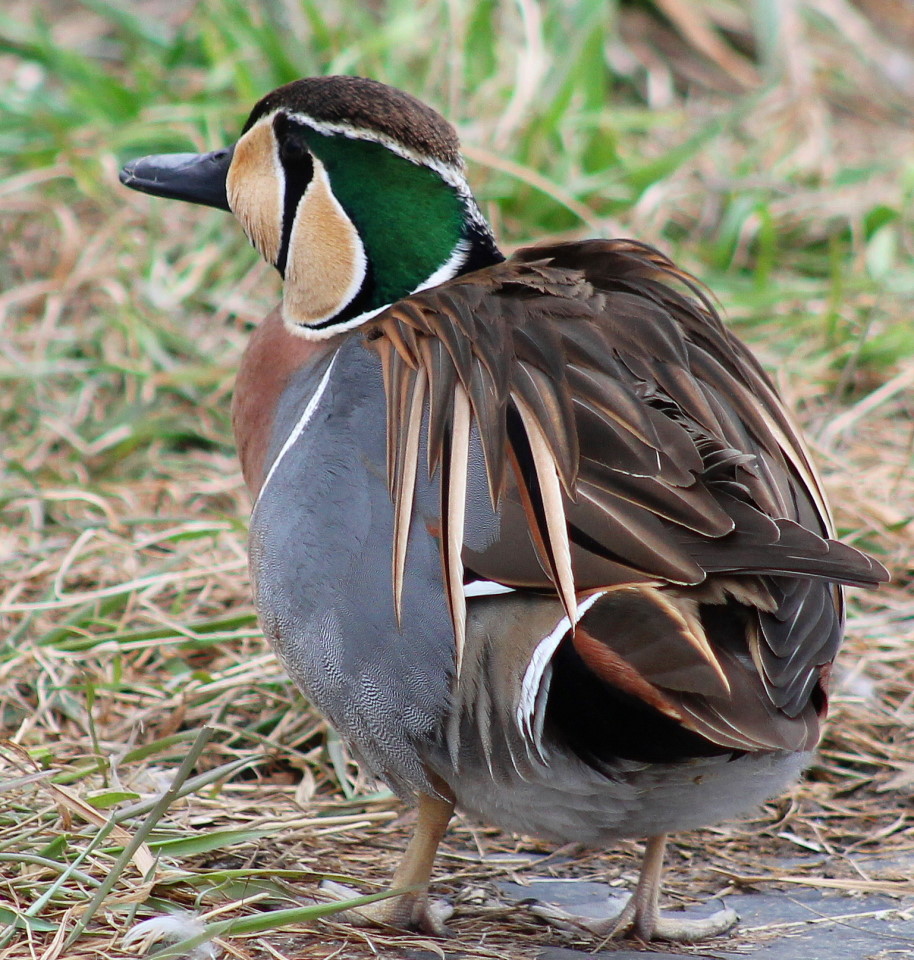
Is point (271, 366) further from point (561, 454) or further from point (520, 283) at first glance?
point (561, 454)

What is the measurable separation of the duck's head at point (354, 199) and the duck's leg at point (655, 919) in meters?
1.20

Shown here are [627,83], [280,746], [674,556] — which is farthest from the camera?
[627,83]

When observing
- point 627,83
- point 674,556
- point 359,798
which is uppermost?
point 627,83

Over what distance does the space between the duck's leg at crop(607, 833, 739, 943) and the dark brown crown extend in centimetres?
139

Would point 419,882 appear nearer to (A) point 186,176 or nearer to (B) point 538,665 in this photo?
(B) point 538,665

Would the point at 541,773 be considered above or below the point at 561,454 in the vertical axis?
below

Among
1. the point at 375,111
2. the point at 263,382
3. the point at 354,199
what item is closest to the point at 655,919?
the point at 263,382

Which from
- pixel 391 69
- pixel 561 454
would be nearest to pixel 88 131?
pixel 391 69

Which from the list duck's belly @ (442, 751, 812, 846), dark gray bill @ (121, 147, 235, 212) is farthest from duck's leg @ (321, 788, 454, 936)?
dark gray bill @ (121, 147, 235, 212)

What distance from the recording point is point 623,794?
219 centimetres

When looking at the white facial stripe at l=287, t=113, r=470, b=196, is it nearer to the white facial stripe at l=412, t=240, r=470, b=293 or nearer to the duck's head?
the duck's head

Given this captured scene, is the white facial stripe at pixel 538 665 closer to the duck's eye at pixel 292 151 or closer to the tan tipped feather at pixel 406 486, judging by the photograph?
the tan tipped feather at pixel 406 486

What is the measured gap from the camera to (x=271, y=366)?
9.20 feet

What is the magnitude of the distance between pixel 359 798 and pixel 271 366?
931 mm
